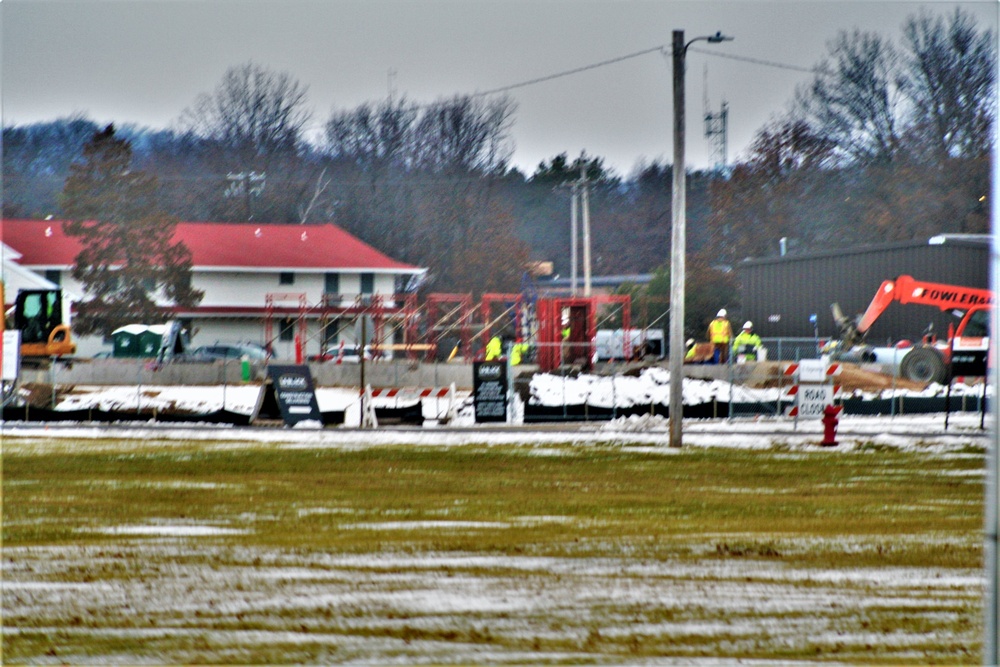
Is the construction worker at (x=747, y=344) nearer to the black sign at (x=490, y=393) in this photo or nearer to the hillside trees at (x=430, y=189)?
the black sign at (x=490, y=393)

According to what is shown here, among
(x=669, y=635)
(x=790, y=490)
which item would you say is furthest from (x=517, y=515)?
(x=669, y=635)

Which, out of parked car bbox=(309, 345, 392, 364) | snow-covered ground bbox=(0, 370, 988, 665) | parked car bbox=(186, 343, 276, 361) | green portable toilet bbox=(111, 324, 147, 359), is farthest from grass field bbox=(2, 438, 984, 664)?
green portable toilet bbox=(111, 324, 147, 359)

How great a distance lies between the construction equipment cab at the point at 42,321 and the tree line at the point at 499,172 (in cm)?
1917

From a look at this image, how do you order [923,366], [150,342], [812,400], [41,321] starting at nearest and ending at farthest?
[812,400] < [923,366] < [41,321] < [150,342]

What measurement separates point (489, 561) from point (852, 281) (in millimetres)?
47023

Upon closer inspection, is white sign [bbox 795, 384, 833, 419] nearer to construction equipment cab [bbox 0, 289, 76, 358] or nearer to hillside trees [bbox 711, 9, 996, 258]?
construction equipment cab [bbox 0, 289, 76, 358]

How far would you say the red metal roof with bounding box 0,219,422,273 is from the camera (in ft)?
209

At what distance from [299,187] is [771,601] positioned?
220 feet

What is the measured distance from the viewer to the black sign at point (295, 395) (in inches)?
1032

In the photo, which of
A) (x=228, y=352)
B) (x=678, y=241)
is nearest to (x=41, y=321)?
(x=228, y=352)

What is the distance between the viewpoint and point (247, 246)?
6569 centimetres

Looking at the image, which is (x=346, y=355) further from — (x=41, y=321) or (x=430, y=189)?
(x=430, y=189)

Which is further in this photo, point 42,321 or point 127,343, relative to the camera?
point 127,343

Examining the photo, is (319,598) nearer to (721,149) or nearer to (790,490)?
(790,490)
